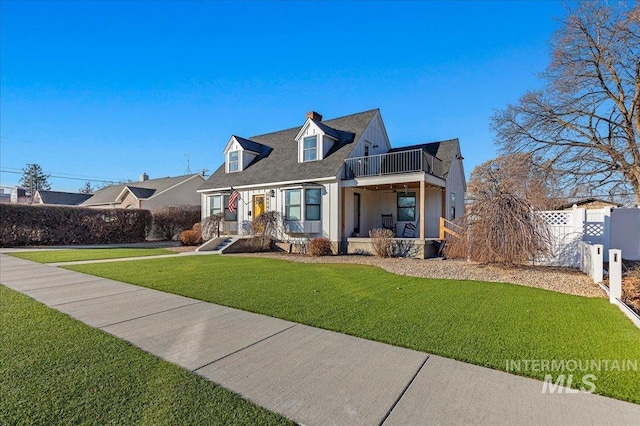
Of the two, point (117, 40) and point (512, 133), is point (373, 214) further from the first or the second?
point (117, 40)

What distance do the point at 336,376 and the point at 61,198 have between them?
167 feet

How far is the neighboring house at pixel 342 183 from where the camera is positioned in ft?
49.0

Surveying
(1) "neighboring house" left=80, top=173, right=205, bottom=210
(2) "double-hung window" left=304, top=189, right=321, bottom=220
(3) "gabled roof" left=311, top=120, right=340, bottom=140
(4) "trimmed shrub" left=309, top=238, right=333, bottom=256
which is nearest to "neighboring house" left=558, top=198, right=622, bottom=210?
(3) "gabled roof" left=311, top=120, right=340, bottom=140

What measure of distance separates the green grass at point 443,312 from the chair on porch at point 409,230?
25.7 ft

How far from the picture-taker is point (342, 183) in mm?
15133

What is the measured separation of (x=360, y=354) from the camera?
3.54 meters

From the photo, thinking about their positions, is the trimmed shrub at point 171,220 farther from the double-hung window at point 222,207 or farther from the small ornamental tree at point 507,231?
the small ornamental tree at point 507,231

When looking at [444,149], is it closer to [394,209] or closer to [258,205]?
[394,209]

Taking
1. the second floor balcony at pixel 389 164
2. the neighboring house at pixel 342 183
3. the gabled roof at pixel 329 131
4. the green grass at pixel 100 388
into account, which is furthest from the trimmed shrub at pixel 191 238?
the green grass at pixel 100 388

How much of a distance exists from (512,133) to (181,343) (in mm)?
20904

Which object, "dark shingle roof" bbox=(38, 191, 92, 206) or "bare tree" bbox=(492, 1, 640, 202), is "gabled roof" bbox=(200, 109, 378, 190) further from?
"dark shingle roof" bbox=(38, 191, 92, 206)

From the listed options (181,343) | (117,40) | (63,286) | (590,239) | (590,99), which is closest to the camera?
(181,343)

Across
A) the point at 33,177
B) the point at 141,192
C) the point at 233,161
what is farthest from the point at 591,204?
the point at 33,177

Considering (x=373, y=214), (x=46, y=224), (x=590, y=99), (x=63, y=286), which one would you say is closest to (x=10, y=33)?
(x=46, y=224)
